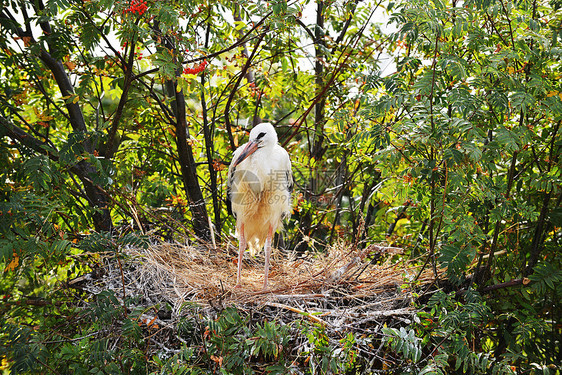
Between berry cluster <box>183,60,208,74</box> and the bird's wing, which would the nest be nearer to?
the bird's wing

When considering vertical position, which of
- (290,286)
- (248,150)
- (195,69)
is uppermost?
(195,69)

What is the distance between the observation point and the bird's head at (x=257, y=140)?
452cm

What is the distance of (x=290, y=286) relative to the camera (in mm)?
4277

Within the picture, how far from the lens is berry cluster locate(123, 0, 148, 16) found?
3531 mm

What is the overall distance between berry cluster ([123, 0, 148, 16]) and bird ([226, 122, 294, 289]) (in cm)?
144

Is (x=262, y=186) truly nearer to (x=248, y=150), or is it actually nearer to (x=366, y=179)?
(x=248, y=150)

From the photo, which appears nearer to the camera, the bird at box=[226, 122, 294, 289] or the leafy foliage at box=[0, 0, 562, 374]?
the leafy foliage at box=[0, 0, 562, 374]

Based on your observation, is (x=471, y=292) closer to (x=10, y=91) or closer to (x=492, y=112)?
(x=492, y=112)

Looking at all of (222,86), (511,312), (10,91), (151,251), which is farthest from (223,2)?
(511,312)

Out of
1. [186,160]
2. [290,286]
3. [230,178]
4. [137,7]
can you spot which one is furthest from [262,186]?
[137,7]

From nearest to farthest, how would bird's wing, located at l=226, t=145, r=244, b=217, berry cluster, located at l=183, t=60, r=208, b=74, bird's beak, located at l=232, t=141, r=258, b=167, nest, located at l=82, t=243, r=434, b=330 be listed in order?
1. nest, located at l=82, t=243, r=434, b=330
2. berry cluster, located at l=183, t=60, r=208, b=74
3. bird's beak, located at l=232, t=141, r=258, b=167
4. bird's wing, located at l=226, t=145, r=244, b=217

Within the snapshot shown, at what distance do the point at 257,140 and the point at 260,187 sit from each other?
0.48m

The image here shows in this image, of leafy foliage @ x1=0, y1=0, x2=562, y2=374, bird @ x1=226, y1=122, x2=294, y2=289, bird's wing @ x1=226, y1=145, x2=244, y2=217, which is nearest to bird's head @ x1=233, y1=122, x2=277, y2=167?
bird @ x1=226, y1=122, x2=294, y2=289

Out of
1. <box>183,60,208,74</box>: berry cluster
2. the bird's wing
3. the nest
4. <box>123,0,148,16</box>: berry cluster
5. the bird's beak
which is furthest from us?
the bird's wing
